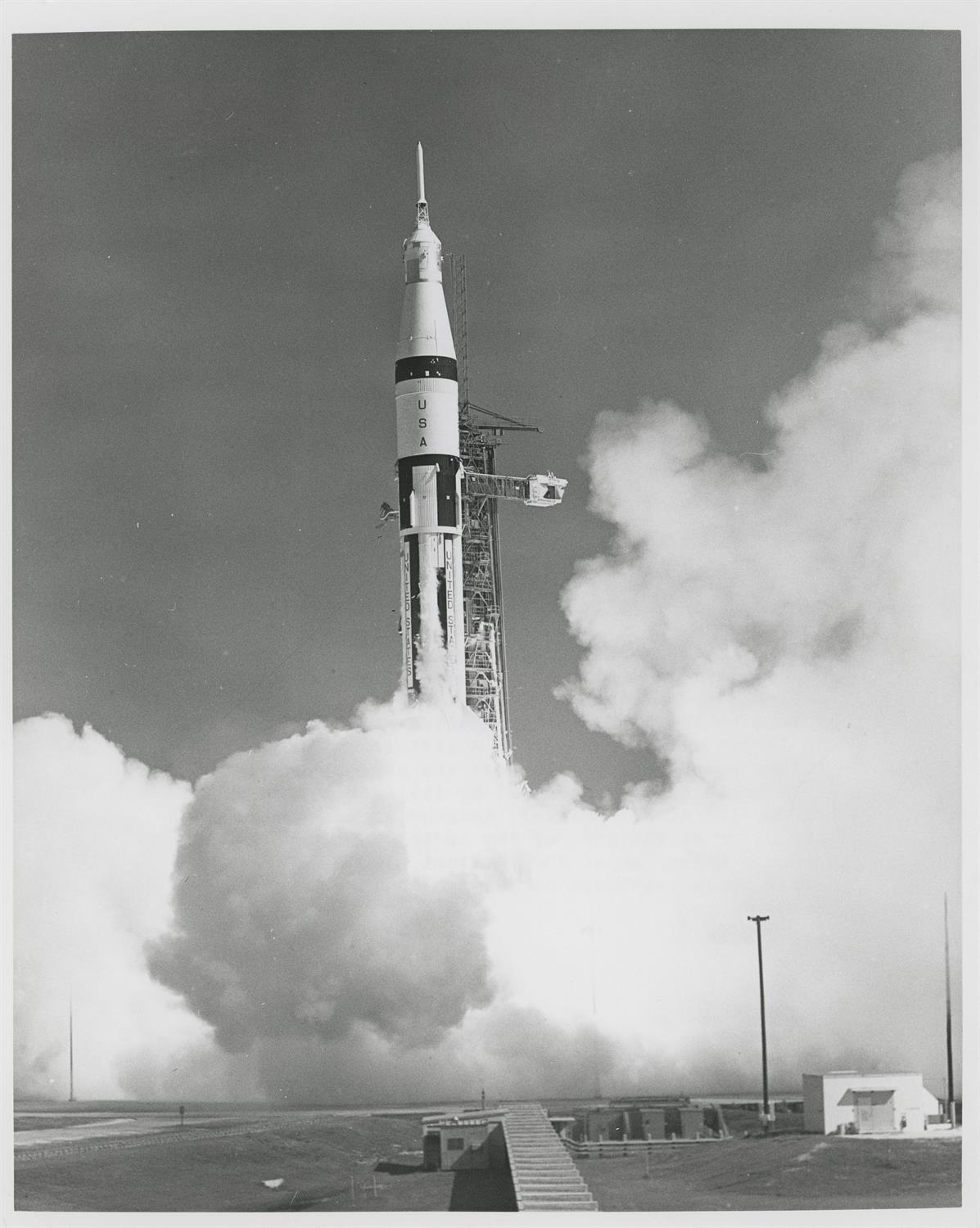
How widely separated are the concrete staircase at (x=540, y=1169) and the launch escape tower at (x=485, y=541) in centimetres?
366

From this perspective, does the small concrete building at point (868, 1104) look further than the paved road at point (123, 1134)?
Yes

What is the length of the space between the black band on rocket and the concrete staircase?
23.2 ft

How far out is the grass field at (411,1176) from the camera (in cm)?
1572

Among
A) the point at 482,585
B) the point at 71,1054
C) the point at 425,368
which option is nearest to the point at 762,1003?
the point at 482,585


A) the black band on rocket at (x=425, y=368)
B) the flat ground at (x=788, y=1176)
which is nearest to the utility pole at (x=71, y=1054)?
the flat ground at (x=788, y=1176)

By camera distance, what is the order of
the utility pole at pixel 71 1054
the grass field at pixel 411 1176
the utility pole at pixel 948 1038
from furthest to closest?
1. the utility pole at pixel 71 1054
2. the utility pole at pixel 948 1038
3. the grass field at pixel 411 1176

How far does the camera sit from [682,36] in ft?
53.0

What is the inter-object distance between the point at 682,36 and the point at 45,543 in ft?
23.1

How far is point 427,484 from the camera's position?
61.1 ft

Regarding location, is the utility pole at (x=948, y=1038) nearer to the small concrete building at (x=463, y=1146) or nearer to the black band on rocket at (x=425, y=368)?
the small concrete building at (x=463, y=1146)

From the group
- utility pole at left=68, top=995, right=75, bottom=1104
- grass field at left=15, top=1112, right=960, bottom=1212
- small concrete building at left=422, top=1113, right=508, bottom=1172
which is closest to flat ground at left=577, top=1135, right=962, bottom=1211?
grass field at left=15, top=1112, right=960, bottom=1212

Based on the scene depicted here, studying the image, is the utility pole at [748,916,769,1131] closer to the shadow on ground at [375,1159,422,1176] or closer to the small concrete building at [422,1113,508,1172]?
the small concrete building at [422,1113,508,1172]

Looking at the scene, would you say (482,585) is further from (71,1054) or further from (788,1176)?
(788,1176)

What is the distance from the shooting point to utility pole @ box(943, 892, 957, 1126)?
54.4ft
